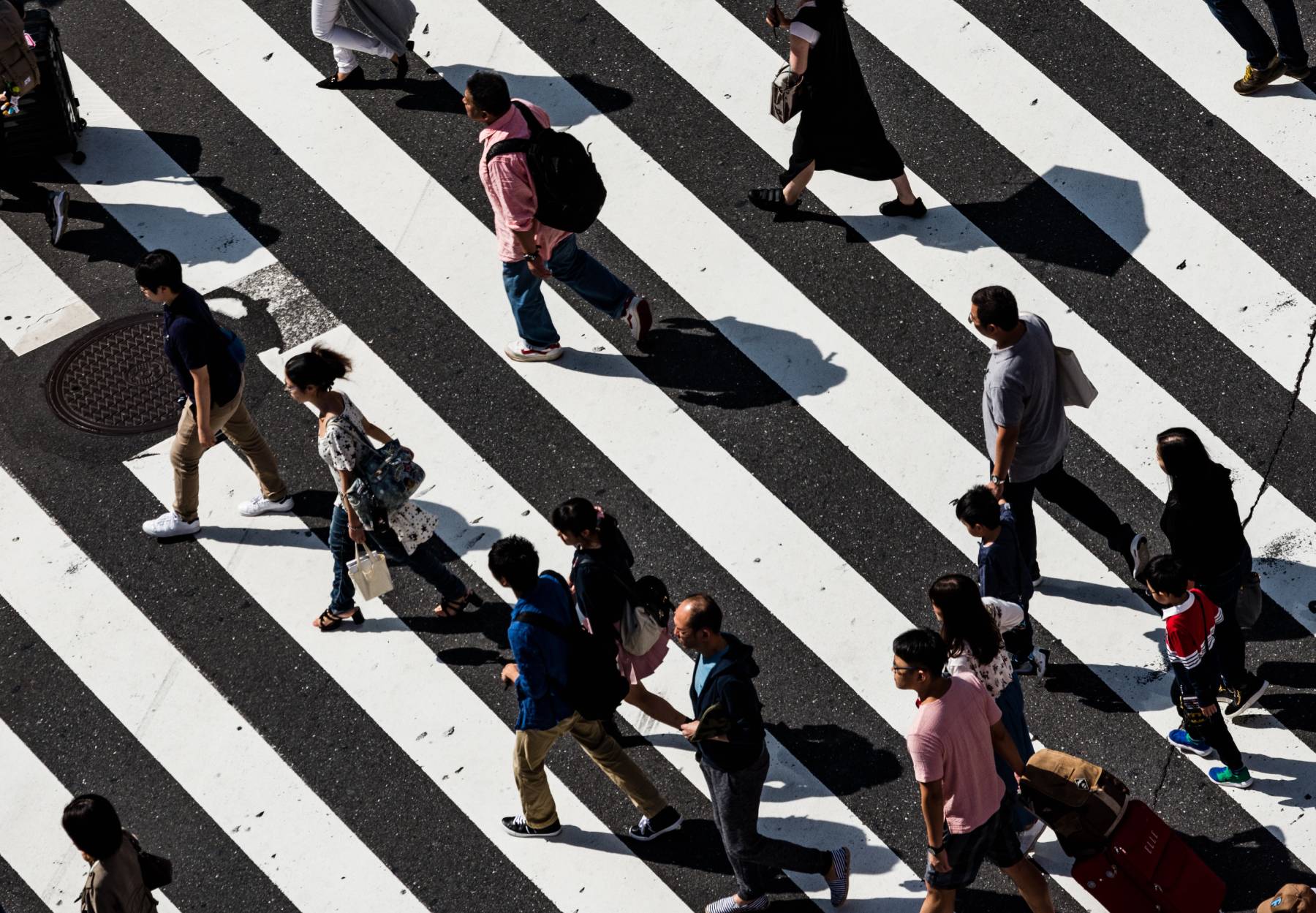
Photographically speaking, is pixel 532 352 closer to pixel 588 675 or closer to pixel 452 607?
pixel 452 607

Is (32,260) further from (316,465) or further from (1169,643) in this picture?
(1169,643)

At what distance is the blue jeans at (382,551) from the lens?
8492 millimetres

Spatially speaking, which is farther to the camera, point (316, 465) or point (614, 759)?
point (316, 465)

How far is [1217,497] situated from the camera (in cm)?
779

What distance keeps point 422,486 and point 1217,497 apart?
4.32 metres

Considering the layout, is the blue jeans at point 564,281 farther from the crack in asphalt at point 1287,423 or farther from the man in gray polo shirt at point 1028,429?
the crack in asphalt at point 1287,423

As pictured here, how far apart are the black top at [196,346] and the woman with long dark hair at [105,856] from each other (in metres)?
2.61

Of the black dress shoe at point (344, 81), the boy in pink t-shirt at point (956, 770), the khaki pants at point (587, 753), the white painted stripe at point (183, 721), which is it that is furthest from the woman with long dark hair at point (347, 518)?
the black dress shoe at point (344, 81)

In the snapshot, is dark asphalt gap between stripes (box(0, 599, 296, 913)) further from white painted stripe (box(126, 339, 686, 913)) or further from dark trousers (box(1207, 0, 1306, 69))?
dark trousers (box(1207, 0, 1306, 69))

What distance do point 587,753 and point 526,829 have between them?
48 centimetres

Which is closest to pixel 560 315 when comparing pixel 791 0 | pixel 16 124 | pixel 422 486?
pixel 422 486

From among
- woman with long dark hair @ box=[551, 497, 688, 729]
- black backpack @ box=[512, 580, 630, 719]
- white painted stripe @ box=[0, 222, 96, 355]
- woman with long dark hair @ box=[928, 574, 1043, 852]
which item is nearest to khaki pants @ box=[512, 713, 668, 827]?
black backpack @ box=[512, 580, 630, 719]

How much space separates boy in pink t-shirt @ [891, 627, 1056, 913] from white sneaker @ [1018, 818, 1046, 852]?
34 centimetres

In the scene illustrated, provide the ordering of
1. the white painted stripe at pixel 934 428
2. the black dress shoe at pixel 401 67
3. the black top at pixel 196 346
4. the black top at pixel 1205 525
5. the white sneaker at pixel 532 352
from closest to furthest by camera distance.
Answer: the black top at pixel 1205 525, the white painted stripe at pixel 934 428, the black top at pixel 196 346, the white sneaker at pixel 532 352, the black dress shoe at pixel 401 67
